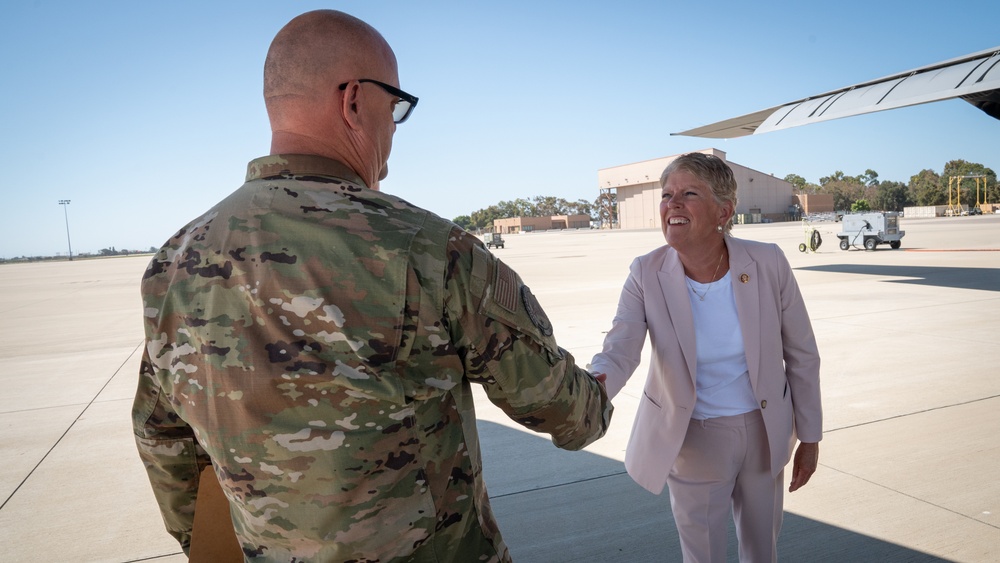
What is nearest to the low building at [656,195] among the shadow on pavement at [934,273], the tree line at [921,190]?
the tree line at [921,190]

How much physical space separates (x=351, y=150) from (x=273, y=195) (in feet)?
0.70

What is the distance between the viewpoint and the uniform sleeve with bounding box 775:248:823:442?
2699mm

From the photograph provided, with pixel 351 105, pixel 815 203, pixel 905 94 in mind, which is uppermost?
pixel 905 94

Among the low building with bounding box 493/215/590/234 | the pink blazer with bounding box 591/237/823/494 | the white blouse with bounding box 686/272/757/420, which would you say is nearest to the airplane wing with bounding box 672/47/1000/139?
the pink blazer with bounding box 591/237/823/494

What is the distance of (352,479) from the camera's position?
126 centimetres

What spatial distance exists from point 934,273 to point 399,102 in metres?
18.1

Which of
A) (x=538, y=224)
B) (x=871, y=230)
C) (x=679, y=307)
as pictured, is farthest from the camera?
(x=538, y=224)

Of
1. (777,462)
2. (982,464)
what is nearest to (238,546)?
(777,462)

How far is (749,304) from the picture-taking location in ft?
8.66

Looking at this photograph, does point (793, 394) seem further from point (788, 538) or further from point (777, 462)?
point (788, 538)

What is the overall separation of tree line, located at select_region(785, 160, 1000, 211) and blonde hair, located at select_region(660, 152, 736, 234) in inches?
4202

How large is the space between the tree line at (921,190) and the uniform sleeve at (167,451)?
357ft

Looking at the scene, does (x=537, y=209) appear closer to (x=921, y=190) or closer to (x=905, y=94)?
(x=921, y=190)

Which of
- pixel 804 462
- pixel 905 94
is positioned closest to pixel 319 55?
pixel 804 462
